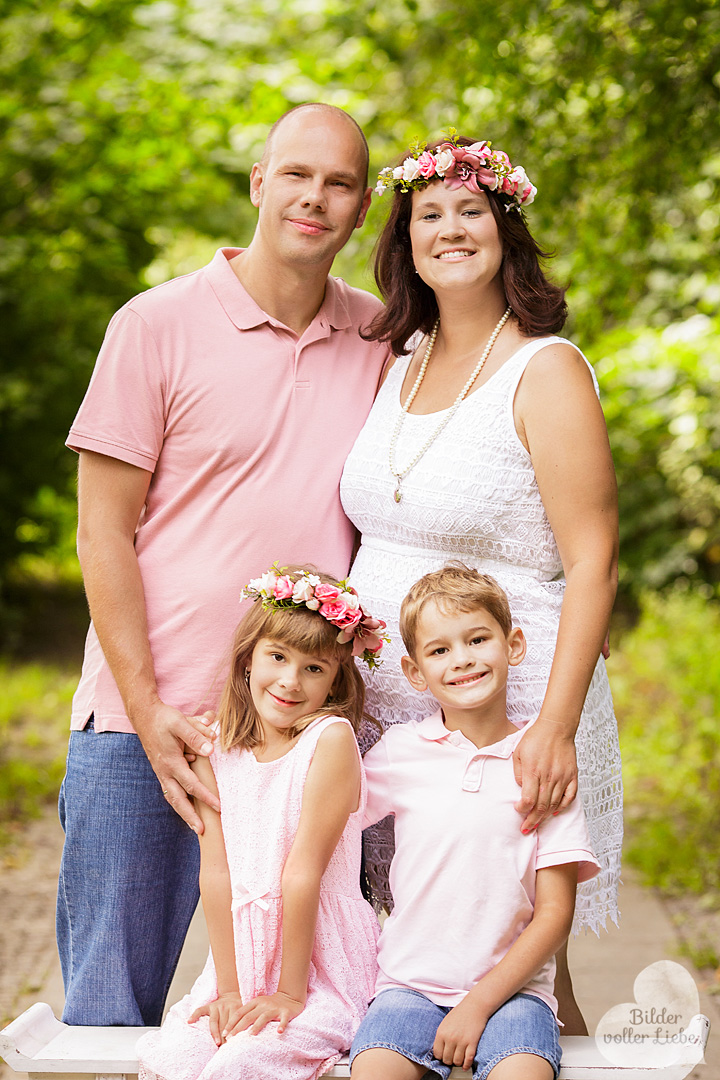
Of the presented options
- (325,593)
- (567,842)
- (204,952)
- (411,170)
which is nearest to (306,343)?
(411,170)

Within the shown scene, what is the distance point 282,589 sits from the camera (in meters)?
2.41

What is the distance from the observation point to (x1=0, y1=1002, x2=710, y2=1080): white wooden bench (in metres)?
2.24

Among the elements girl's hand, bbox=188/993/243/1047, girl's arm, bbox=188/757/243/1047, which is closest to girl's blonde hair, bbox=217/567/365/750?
girl's arm, bbox=188/757/243/1047

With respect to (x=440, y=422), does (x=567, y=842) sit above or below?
below

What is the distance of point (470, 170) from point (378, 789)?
1.39 m

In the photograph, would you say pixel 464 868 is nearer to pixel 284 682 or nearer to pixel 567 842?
pixel 567 842

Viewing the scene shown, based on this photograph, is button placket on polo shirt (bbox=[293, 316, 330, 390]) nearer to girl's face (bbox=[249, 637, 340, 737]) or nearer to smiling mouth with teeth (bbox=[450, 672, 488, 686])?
girl's face (bbox=[249, 637, 340, 737])

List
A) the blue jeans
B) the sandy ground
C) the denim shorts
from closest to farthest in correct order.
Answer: the denim shorts
the blue jeans
the sandy ground

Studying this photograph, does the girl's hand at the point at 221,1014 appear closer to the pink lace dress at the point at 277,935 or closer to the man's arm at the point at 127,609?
the pink lace dress at the point at 277,935

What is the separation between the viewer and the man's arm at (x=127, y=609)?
250 centimetres

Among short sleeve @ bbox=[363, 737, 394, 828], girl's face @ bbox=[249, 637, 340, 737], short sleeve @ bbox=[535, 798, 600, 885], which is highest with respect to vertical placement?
girl's face @ bbox=[249, 637, 340, 737]

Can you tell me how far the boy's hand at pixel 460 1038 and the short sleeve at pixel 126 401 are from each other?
1301 mm

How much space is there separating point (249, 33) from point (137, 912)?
21.3ft

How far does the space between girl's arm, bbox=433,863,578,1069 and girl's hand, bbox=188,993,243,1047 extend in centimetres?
39
